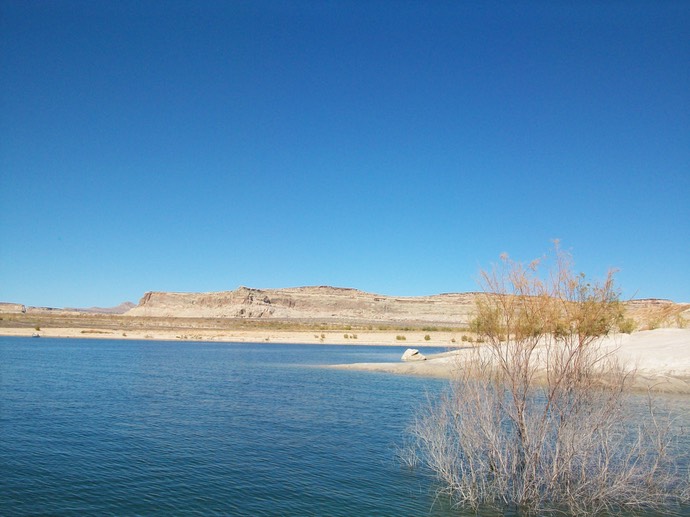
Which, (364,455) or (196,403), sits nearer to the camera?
(364,455)

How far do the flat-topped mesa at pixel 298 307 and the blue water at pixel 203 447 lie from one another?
125 metres

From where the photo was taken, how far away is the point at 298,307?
546ft

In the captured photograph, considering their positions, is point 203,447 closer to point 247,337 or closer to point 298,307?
point 247,337

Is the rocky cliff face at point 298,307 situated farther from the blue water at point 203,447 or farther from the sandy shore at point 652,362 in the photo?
the blue water at point 203,447

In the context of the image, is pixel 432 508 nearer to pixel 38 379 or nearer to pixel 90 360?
pixel 38 379

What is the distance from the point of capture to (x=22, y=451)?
47.9 feet

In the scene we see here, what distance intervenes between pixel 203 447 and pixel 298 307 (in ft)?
498

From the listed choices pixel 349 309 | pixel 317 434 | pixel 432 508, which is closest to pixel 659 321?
pixel 317 434

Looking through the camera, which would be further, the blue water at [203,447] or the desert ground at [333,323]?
the desert ground at [333,323]

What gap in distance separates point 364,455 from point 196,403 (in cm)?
1033

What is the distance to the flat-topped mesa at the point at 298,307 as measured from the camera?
15475cm

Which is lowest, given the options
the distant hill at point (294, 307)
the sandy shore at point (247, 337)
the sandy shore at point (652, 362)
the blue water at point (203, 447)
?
the blue water at point (203, 447)

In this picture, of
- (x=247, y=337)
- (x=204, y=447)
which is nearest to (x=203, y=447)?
(x=204, y=447)

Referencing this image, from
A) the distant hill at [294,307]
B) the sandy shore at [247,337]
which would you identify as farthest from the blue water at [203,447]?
the distant hill at [294,307]
